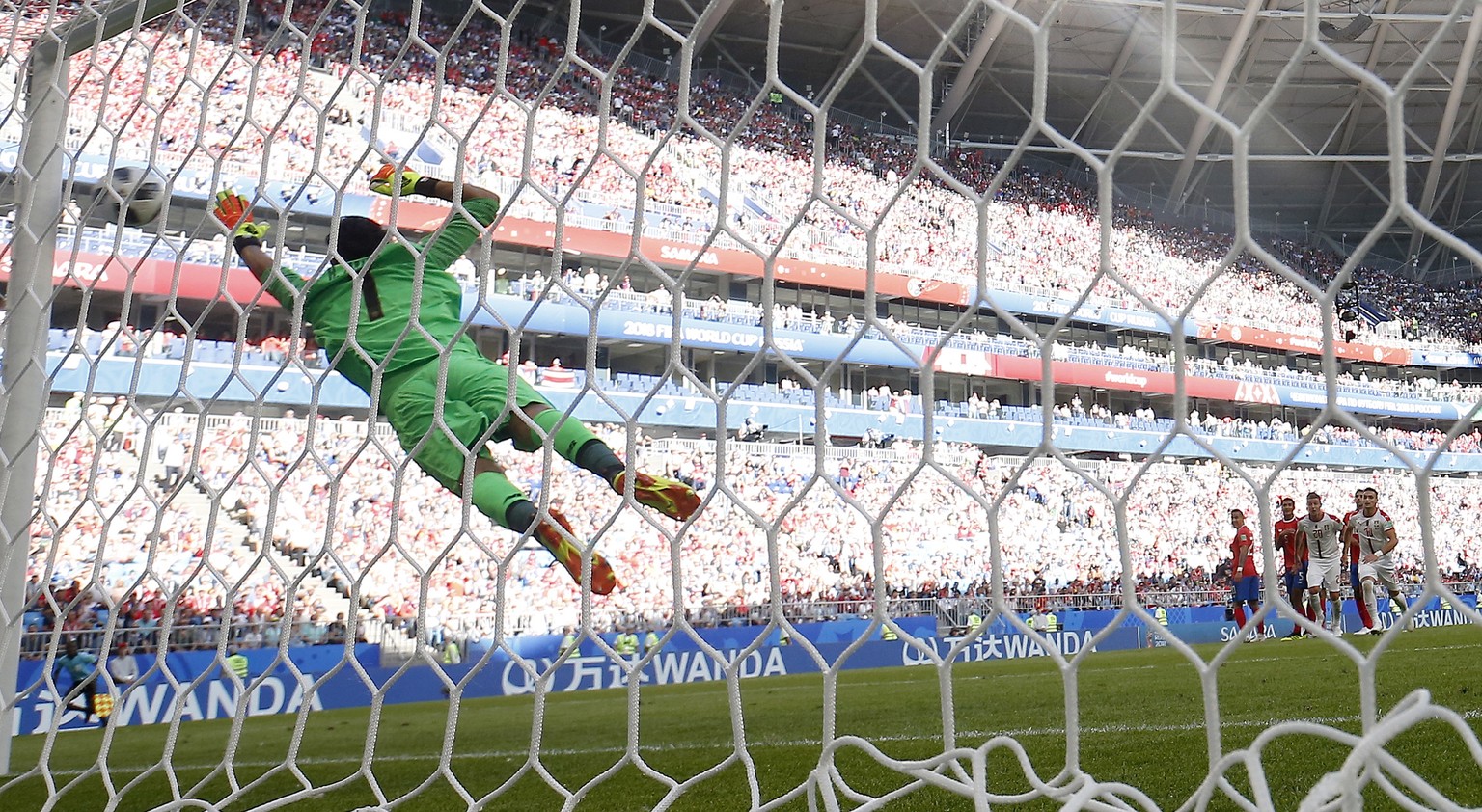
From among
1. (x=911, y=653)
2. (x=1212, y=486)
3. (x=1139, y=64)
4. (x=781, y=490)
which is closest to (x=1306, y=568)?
(x=911, y=653)

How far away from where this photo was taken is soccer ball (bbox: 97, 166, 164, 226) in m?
2.20

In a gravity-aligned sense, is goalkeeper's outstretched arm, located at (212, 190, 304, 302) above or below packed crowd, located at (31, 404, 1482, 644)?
above

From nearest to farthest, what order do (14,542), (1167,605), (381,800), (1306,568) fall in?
1. (381,800)
2. (14,542)
3. (1306,568)
4. (1167,605)

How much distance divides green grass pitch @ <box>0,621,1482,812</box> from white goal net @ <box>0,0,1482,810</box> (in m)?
0.03

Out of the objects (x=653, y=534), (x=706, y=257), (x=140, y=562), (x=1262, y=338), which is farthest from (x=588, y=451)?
(x=1262, y=338)

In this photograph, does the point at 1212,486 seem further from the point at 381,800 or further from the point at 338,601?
the point at 381,800

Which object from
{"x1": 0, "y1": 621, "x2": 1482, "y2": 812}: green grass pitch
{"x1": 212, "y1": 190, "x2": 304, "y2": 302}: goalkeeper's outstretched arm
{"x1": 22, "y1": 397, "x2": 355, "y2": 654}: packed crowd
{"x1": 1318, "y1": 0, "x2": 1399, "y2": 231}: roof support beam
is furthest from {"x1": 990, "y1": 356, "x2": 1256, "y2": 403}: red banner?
{"x1": 212, "y1": 190, "x2": 304, "y2": 302}: goalkeeper's outstretched arm

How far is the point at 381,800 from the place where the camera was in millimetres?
1540

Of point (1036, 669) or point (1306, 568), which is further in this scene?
point (1306, 568)

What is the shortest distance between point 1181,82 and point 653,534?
36.8ft

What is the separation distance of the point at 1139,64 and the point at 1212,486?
10621 mm

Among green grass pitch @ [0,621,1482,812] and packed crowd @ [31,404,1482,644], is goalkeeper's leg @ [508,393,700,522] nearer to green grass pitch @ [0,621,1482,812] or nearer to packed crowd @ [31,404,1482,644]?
green grass pitch @ [0,621,1482,812]

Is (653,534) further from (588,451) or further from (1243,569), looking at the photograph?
(588,451)

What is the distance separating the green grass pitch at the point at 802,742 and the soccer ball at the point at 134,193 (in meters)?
1.09
